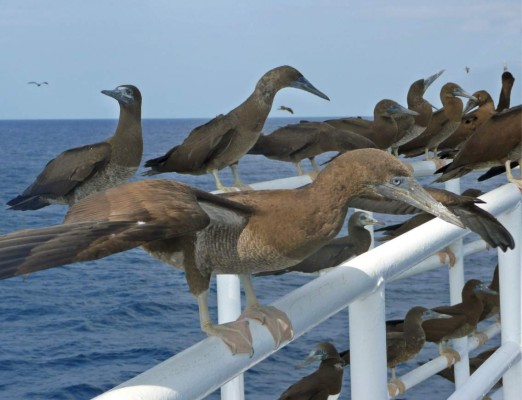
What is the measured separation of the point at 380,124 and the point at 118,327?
19.6 m

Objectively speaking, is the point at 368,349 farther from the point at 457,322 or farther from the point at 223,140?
the point at 223,140

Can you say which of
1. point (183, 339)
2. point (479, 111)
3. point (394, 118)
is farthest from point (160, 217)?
point (183, 339)

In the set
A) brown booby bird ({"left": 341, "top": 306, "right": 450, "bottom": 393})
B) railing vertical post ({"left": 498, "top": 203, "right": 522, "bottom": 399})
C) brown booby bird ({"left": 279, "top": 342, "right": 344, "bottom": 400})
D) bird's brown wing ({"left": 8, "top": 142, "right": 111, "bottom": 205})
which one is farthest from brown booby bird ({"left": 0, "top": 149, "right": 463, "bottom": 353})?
bird's brown wing ({"left": 8, "top": 142, "right": 111, "bottom": 205})

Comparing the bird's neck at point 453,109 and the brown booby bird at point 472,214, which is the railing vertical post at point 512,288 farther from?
the bird's neck at point 453,109

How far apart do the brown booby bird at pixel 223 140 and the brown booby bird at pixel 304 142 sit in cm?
78

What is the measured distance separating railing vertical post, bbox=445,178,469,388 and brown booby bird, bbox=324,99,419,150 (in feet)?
7.02

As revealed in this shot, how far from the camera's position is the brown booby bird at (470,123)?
1034 centimetres

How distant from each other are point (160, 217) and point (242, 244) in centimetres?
44

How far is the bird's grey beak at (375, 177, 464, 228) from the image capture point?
9.01 feet

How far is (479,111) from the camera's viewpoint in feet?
36.1

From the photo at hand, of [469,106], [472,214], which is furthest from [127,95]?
[472,214]

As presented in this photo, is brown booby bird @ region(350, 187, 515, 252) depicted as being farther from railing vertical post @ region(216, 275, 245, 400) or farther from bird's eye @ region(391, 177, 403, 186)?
railing vertical post @ region(216, 275, 245, 400)

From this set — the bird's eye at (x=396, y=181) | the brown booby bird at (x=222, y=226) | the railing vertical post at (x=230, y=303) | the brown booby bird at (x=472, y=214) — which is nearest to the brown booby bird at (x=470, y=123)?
the railing vertical post at (x=230, y=303)

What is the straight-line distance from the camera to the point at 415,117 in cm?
1032
